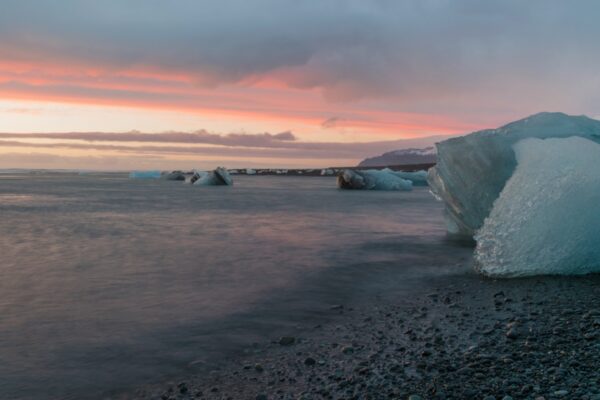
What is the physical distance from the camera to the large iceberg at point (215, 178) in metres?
45.8

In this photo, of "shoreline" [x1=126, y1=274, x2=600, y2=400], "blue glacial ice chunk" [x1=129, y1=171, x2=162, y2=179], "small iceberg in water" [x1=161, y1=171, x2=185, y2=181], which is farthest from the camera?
"blue glacial ice chunk" [x1=129, y1=171, x2=162, y2=179]

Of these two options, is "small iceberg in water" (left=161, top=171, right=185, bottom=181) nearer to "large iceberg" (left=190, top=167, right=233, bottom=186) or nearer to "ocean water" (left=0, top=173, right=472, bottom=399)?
"large iceberg" (left=190, top=167, right=233, bottom=186)

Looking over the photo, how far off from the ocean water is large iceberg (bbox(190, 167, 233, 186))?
31218mm

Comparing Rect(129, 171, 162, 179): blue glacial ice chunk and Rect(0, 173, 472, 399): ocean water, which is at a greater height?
Rect(129, 171, 162, 179): blue glacial ice chunk

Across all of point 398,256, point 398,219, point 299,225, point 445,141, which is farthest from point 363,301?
point 398,219

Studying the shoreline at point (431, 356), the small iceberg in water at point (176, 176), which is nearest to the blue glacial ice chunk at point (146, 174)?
the small iceberg in water at point (176, 176)

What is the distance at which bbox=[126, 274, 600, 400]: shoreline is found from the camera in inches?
134

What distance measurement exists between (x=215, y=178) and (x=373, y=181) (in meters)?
16.0

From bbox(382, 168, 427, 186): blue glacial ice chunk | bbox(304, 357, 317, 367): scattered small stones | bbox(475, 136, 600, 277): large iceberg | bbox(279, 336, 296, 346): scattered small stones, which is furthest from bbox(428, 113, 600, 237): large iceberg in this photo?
bbox(382, 168, 427, 186): blue glacial ice chunk

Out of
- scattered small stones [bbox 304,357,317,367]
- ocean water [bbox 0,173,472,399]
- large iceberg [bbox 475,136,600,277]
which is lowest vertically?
ocean water [bbox 0,173,472,399]

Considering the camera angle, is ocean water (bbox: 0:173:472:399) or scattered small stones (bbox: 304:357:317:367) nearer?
scattered small stones (bbox: 304:357:317:367)

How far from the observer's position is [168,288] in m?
6.86

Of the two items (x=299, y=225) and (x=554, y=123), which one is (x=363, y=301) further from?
(x=299, y=225)

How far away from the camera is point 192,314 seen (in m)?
5.55
